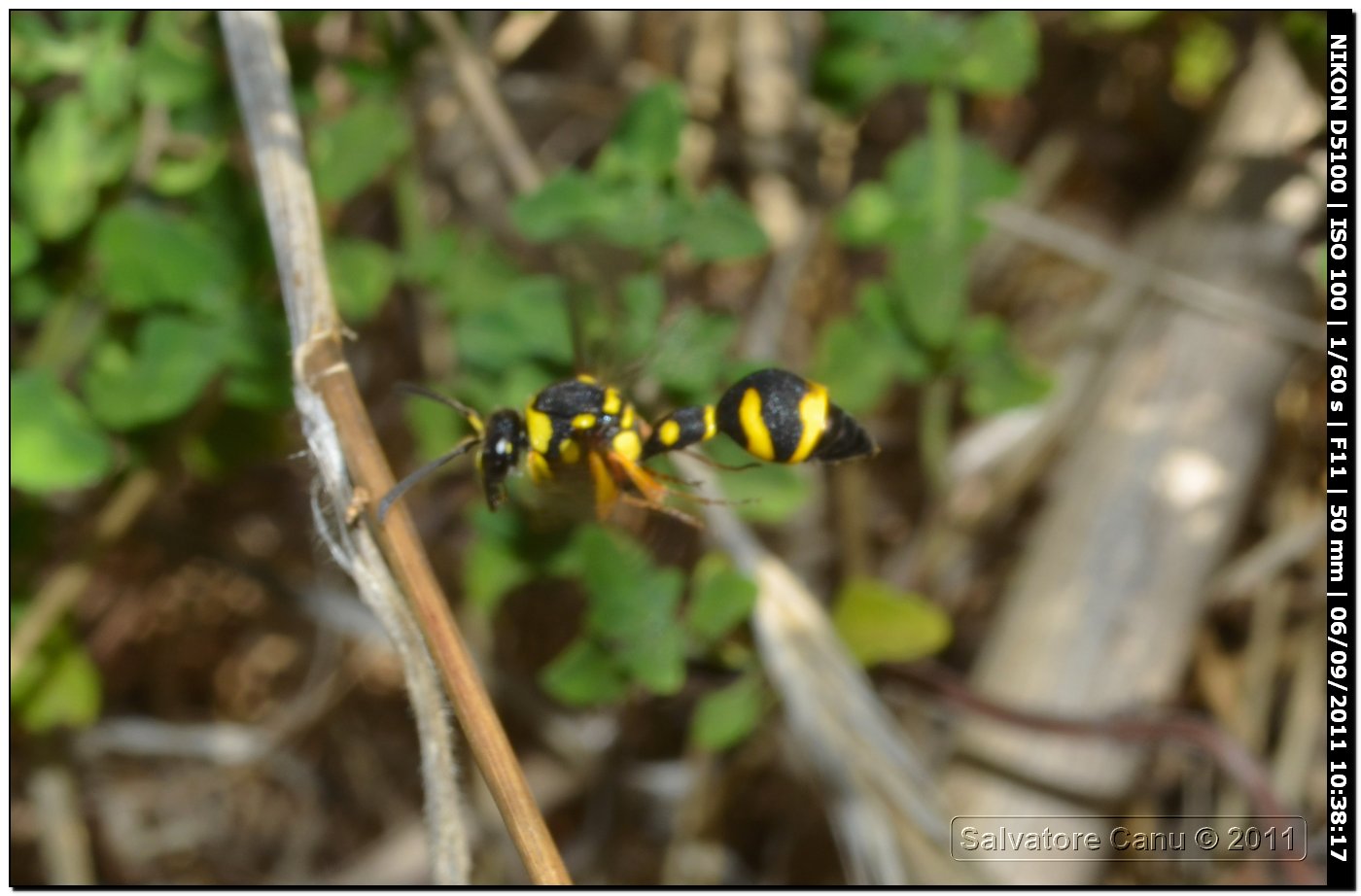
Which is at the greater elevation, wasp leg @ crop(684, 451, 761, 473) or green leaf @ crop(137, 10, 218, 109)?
green leaf @ crop(137, 10, 218, 109)

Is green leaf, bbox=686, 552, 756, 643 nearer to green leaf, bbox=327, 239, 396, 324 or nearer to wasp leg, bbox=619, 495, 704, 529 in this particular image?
wasp leg, bbox=619, 495, 704, 529

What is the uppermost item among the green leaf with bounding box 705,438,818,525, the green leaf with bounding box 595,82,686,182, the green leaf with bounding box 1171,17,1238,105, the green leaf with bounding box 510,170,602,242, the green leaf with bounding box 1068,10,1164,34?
the green leaf with bounding box 1068,10,1164,34

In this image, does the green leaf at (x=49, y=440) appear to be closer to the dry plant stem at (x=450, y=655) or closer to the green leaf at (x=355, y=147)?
the green leaf at (x=355, y=147)

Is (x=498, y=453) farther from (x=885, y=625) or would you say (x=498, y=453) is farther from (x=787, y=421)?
(x=885, y=625)

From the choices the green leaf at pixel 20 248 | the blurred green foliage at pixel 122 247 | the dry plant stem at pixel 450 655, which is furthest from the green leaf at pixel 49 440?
the dry plant stem at pixel 450 655

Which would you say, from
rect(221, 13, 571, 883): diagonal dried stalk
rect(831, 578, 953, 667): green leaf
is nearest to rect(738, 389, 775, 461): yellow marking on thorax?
rect(221, 13, 571, 883): diagonal dried stalk

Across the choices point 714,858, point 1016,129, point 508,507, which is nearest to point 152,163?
point 508,507

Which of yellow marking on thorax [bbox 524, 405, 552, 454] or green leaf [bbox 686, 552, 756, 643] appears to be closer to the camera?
yellow marking on thorax [bbox 524, 405, 552, 454]
